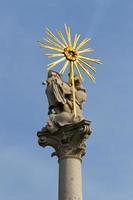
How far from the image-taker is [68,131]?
18.5 metres

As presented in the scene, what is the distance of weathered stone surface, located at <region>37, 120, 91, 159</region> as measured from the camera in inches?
719

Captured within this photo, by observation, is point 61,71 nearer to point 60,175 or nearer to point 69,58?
point 69,58

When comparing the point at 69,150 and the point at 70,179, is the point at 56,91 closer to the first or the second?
the point at 69,150

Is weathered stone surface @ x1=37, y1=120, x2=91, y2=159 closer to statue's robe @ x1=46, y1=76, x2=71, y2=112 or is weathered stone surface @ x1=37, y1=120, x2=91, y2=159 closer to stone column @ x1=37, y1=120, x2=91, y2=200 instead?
stone column @ x1=37, y1=120, x2=91, y2=200

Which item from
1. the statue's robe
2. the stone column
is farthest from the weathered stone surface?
the statue's robe

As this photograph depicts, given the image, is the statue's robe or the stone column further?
the statue's robe

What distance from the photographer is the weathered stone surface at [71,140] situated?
1827 cm

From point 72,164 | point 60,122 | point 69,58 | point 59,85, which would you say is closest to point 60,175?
point 72,164

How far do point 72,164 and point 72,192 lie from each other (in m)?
1.03

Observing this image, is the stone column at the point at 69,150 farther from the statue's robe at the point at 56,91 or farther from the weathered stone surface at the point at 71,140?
the statue's robe at the point at 56,91

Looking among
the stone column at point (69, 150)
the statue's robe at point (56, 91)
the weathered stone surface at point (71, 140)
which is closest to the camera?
the stone column at point (69, 150)

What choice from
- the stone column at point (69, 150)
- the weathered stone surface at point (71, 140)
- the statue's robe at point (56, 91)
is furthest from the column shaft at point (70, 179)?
the statue's robe at point (56, 91)

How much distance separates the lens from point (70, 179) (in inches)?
697

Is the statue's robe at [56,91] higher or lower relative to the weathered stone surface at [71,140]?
higher
